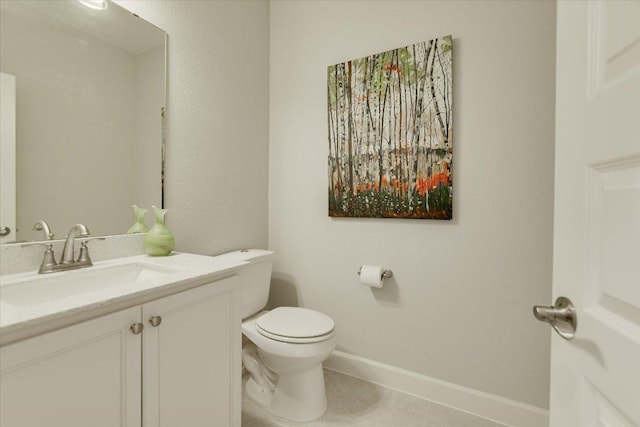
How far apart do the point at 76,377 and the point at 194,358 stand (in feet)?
1.22

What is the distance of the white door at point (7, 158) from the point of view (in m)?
1.08

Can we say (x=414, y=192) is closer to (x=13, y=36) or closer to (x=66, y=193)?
(x=66, y=193)

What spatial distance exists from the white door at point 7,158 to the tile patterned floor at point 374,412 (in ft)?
4.38

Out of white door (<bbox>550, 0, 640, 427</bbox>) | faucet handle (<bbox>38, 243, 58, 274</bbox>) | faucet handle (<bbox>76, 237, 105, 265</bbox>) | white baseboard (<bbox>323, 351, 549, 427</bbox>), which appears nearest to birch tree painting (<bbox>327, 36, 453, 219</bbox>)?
white baseboard (<bbox>323, 351, 549, 427</bbox>)

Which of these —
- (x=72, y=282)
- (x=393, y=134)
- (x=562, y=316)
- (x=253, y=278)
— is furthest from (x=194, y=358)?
(x=393, y=134)

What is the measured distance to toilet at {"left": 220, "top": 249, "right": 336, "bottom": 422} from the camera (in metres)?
1.49

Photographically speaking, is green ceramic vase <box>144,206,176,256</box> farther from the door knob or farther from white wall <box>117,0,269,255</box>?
the door knob

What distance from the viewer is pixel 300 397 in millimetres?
1584

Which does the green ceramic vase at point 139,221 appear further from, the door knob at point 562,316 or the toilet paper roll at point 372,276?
the door knob at point 562,316

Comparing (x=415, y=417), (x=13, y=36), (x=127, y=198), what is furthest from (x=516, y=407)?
(x=13, y=36)

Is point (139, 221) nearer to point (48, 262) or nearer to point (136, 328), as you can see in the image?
point (48, 262)

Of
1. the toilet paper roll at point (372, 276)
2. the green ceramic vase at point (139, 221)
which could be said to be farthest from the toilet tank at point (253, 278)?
the toilet paper roll at point (372, 276)

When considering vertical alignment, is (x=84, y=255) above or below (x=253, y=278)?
above

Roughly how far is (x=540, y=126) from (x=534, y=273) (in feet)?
2.32
